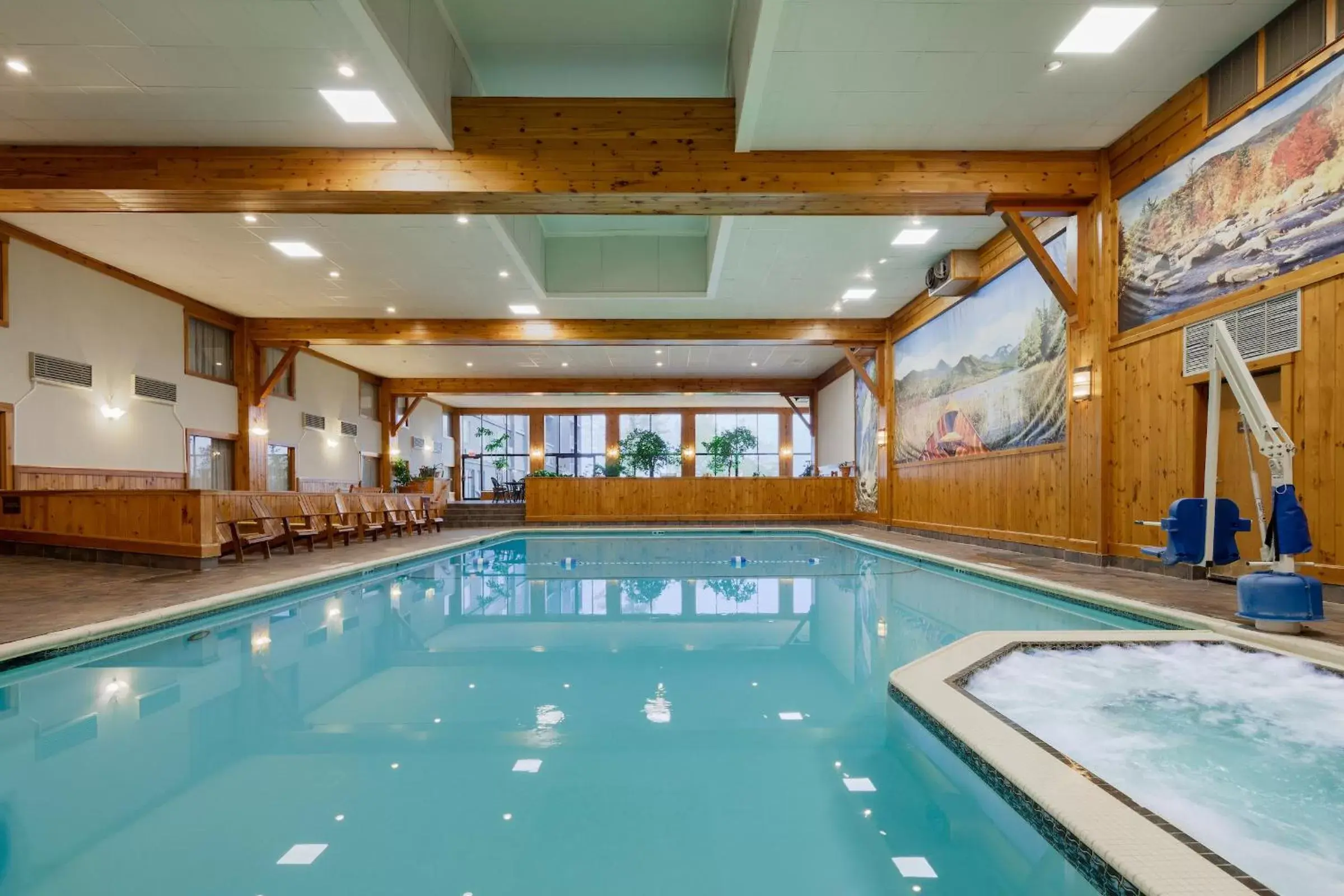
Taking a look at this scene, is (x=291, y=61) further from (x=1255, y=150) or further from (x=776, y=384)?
(x=776, y=384)

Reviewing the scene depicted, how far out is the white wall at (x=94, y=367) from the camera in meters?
8.77

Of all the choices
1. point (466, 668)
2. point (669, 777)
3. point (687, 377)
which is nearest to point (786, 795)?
point (669, 777)

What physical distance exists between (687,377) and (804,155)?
12873mm

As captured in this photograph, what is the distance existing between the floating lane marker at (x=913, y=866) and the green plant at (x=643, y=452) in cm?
1701

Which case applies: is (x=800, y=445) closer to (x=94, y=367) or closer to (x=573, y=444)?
(x=573, y=444)

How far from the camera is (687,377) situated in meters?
19.7

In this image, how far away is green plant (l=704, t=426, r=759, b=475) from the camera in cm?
2225

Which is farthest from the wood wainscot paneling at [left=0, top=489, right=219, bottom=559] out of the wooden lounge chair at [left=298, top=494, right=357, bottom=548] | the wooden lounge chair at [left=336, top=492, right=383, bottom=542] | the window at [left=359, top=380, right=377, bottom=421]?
the window at [left=359, top=380, right=377, bottom=421]

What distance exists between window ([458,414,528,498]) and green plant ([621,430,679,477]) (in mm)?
4832

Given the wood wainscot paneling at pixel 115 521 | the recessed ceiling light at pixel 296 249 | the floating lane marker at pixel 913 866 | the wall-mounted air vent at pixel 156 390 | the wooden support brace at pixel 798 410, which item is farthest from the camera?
the wooden support brace at pixel 798 410

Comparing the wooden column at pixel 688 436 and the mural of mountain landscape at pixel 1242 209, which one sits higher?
the mural of mountain landscape at pixel 1242 209

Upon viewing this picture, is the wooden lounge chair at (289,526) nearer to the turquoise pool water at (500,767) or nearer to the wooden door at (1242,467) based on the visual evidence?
the turquoise pool water at (500,767)

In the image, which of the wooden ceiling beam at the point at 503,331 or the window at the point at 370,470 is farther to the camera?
the window at the point at 370,470

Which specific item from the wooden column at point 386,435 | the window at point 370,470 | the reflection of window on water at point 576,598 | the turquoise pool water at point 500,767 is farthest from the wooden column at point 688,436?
the turquoise pool water at point 500,767
